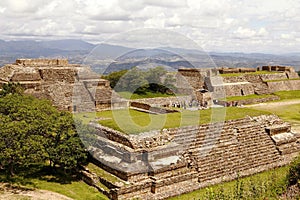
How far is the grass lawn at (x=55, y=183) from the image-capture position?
30.5 ft

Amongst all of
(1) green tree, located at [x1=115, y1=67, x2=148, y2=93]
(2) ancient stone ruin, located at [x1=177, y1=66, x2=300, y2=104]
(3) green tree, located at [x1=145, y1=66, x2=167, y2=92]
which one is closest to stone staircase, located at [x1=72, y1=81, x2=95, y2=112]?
(1) green tree, located at [x1=115, y1=67, x2=148, y2=93]

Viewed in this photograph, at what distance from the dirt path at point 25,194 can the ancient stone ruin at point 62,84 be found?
24.0 ft

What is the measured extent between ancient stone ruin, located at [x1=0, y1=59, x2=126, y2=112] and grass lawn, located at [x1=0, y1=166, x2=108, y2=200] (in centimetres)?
610

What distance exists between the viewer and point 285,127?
13.7 m

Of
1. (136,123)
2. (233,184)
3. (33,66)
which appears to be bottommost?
(233,184)

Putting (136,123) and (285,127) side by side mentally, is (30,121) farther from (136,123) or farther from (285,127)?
(285,127)

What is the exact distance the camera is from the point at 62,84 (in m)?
17.3

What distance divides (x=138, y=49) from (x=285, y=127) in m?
6.70

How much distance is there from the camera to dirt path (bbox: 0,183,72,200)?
8.72m

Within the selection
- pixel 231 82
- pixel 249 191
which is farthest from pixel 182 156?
pixel 231 82

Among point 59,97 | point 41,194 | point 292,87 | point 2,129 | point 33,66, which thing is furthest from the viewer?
point 292,87

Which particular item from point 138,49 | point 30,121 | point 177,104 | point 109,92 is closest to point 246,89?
point 177,104

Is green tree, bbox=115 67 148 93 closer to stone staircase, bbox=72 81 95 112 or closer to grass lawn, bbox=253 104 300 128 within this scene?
stone staircase, bbox=72 81 95 112

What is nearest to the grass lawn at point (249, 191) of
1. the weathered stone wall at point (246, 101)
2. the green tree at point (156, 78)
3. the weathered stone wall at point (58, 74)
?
the weathered stone wall at point (58, 74)
